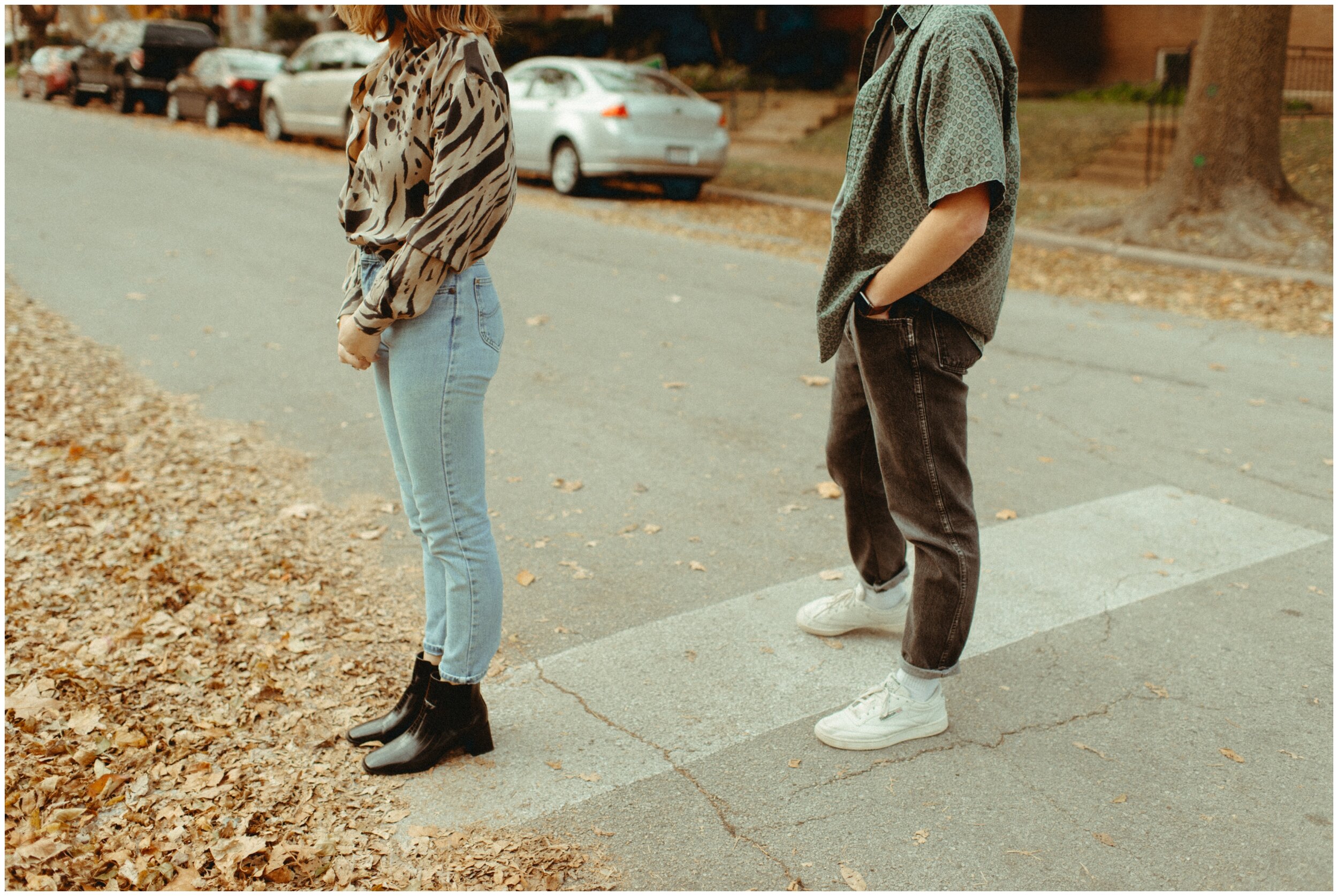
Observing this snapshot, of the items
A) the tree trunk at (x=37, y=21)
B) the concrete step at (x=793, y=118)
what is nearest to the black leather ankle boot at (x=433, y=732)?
the concrete step at (x=793, y=118)

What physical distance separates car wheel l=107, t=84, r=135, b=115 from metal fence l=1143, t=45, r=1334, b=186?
19.5m

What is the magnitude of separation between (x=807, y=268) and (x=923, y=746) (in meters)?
7.38

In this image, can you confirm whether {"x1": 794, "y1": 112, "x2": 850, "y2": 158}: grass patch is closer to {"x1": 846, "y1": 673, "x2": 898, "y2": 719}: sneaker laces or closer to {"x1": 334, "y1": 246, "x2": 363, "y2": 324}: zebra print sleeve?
{"x1": 846, "y1": 673, "x2": 898, "y2": 719}: sneaker laces

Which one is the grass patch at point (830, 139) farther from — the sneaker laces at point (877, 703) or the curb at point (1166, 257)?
the sneaker laces at point (877, 703)

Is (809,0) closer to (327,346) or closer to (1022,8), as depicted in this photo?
(1022,8)

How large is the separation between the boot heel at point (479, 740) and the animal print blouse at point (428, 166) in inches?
42.9

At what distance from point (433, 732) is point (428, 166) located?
141 centimetres

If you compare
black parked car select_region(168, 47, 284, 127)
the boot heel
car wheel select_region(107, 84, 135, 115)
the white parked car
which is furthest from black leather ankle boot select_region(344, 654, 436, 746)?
car wheel select_region(107, 84, 135, 115)

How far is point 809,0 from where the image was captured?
22922mm

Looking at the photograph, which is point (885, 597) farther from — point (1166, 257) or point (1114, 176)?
point (1114, 176)

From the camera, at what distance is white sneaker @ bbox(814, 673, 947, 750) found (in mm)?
3021

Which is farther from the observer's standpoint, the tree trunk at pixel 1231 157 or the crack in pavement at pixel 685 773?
the tree trunk at pixel 1231 157

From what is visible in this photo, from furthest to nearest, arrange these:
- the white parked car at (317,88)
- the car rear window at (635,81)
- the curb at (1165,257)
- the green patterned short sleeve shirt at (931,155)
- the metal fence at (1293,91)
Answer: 1. the white parked car at (317,88)
2. the metal fence at (1293,91)
3. the car rear window at (635,81)
4. the curb at (1165,257)
5. the green patterned short sleeve shirt at (931,155)

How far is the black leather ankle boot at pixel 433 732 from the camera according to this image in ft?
9.48
